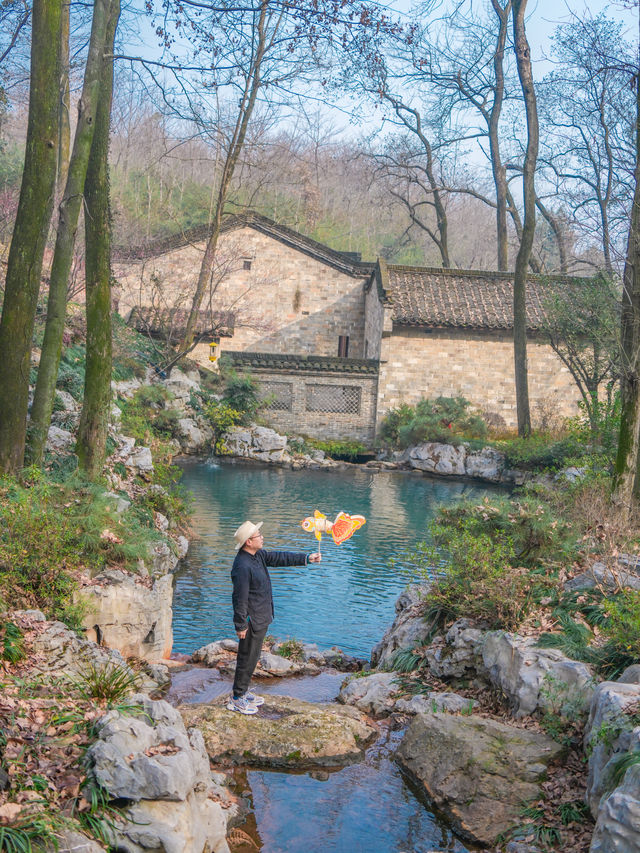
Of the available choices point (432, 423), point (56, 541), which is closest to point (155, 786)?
point (56, 541)

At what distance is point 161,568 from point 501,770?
7.02m

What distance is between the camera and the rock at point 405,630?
8.80m

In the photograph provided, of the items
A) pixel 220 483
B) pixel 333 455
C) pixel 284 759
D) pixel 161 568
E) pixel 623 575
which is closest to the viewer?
pixel 284 759

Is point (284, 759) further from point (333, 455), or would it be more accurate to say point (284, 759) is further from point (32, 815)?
point (333, 455)

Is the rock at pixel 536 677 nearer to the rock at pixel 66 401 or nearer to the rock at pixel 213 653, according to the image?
the rock at pixel 213 653

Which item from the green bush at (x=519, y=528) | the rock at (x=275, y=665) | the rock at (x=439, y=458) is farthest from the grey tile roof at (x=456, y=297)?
the rock at (x=275, y=665)

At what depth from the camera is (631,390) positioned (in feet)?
35.8

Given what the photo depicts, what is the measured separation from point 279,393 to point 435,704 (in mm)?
21822

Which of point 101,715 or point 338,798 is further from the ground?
point 101,715

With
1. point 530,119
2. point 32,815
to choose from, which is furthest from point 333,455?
point 32,815

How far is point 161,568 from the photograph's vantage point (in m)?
11.8

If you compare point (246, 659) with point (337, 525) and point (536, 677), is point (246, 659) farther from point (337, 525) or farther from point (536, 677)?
point (536, 677)

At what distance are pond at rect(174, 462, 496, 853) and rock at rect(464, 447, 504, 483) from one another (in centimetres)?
97

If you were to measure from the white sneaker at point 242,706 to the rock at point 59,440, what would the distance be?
716 cm
